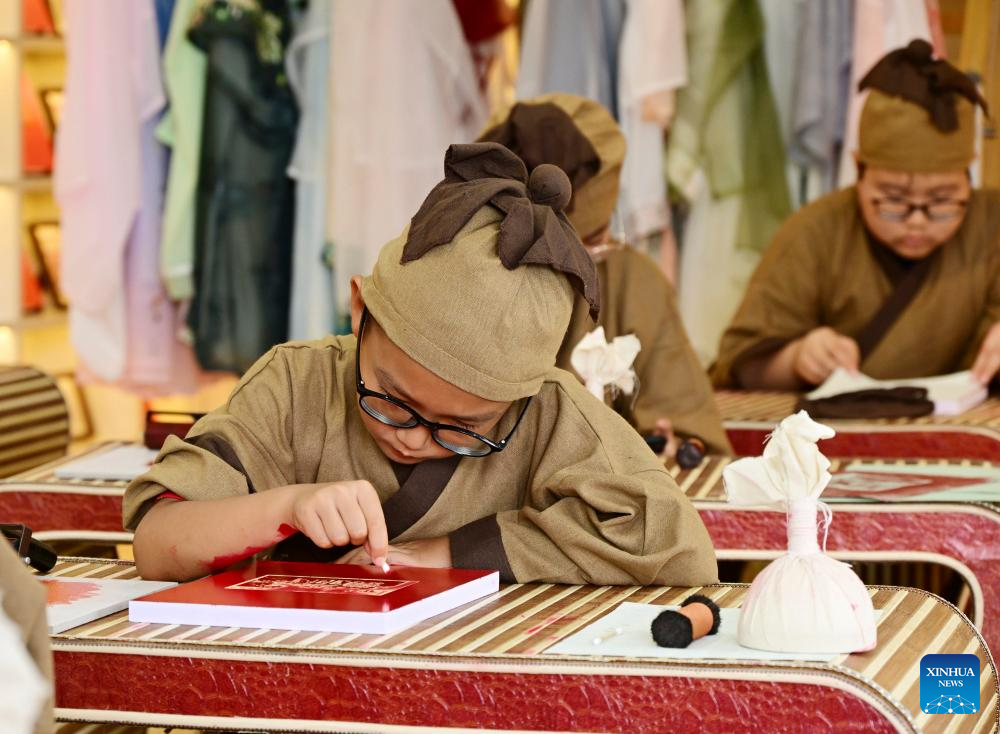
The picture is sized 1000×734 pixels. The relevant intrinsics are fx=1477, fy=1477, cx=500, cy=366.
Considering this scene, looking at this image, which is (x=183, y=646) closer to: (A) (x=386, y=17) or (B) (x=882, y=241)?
(B) (x=882, y=241)

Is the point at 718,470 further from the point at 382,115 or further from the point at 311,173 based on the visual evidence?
the point at 311,173

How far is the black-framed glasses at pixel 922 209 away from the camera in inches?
117

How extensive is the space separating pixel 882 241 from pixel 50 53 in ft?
8.39

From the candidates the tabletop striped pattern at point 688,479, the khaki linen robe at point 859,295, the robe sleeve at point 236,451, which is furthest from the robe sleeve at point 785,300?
the robe sleeve at point 236,451

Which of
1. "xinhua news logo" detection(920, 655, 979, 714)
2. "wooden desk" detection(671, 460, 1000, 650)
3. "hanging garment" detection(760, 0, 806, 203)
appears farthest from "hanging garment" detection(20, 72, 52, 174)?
"xinhua news logo" detection(920, 655, 979, 714)

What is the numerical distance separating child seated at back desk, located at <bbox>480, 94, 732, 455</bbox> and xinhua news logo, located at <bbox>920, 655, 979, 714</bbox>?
1.08m

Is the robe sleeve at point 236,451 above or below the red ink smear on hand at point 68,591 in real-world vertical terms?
above

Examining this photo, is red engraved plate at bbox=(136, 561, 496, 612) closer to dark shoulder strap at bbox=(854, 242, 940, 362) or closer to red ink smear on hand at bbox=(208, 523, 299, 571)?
red ink smear on hand at bbox=(208, 523, 299, 571)

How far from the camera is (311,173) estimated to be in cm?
364

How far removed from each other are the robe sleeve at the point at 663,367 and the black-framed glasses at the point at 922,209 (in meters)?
0.69

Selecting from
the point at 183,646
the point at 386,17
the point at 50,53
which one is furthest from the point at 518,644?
the point at 50,53

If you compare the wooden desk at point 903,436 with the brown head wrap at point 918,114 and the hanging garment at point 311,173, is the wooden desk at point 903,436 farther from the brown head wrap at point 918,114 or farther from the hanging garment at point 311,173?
the hanging garment at point 311,173

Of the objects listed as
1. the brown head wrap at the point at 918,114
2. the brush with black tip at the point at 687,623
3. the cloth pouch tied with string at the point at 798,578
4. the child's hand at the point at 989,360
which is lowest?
the child's hand at the point at 989,360

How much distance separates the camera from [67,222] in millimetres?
3717
